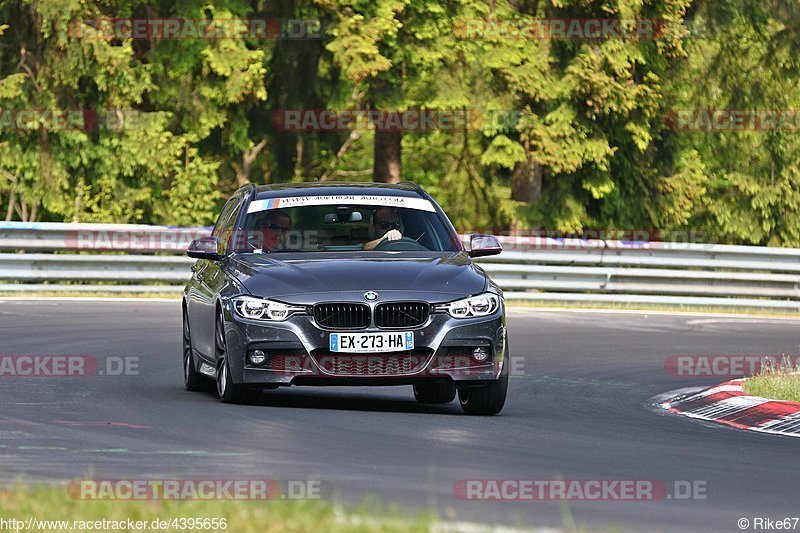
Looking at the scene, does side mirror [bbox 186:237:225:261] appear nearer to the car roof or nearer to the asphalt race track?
the car roof

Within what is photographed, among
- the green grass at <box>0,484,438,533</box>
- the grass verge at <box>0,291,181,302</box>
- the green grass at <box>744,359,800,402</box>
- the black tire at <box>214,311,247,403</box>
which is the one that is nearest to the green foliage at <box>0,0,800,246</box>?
the grass verge at <box>0,291,181,302</box>

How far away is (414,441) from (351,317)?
66.4 inches

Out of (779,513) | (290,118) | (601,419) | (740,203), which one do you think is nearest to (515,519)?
(779,513)

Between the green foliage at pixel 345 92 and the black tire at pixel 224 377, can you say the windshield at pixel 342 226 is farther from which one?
the green foliage at pixel 345 92

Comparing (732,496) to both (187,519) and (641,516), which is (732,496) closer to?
(641,516)

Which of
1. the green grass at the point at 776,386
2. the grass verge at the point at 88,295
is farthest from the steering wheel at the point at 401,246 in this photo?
the grass verge at the point at 88,295

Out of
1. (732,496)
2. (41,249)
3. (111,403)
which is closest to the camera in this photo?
(732,496)

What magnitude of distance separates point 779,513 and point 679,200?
2894 cm

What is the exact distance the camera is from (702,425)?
12195 mm

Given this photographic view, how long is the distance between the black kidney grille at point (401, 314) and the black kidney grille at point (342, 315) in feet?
0.30

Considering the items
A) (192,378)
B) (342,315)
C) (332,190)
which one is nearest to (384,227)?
(332,190)

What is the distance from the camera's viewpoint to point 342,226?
508 inches

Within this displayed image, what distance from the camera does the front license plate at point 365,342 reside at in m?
11.4

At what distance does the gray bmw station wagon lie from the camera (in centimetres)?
1141
